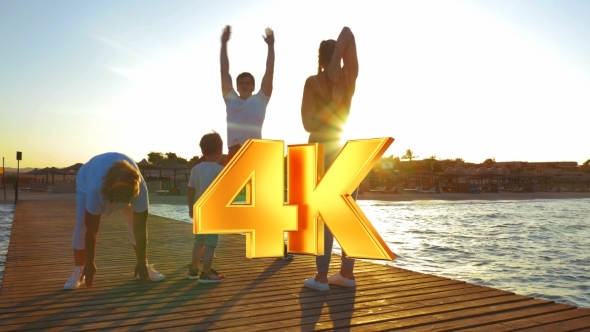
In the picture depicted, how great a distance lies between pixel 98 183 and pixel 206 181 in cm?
108

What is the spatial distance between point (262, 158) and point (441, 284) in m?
2.51

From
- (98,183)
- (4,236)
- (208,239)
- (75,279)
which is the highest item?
(98,183)

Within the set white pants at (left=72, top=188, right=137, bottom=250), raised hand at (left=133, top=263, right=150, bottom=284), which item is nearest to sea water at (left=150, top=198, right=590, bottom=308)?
raised hand at (left=133, top=263, right=150, bottom=284)

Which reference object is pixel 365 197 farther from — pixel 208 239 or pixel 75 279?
pixel 75 279

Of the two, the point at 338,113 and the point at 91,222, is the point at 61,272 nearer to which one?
the point at 91,222

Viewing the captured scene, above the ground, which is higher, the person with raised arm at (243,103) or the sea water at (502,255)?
the person with raised arm at (243,103)

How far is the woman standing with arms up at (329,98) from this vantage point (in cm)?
498

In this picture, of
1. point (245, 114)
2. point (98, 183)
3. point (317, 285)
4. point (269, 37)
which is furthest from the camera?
point (245, 114)

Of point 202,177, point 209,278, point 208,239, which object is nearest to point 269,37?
point 202,177

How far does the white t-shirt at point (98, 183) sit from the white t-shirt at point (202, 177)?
0.54 m

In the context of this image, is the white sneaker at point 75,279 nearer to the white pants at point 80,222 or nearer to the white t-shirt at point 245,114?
the white pants at point 80,222

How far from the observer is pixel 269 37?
19.6ft

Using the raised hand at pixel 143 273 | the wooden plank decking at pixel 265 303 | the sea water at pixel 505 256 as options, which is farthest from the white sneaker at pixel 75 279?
the sea water at pixel 505 256

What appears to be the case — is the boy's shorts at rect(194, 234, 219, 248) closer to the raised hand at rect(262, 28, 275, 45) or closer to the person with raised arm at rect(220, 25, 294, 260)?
the person with raised arm at rect(220, 25, 294, 260)
